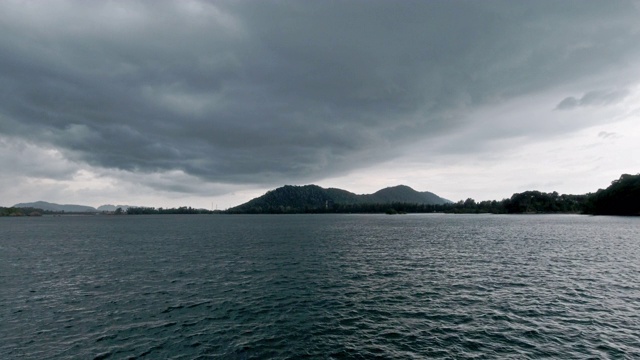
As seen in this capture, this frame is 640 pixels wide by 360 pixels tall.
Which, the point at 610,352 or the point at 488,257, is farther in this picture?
the point at 488,257

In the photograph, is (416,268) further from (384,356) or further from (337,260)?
(384,356)

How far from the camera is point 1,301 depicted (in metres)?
41.7

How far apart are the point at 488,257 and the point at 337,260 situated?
35819mm

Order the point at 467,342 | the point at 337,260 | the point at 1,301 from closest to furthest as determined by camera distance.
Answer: the point at 467,342 → the point at 1,301 → the point at 337,260

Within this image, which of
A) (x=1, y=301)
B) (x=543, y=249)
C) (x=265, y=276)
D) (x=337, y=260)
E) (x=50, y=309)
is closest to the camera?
(x=50, y=309)

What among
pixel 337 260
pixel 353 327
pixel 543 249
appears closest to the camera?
pixel 353 327

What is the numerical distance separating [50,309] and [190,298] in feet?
53.0

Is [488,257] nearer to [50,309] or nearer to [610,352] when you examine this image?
[610,352]

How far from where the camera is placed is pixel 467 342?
27.9 meters

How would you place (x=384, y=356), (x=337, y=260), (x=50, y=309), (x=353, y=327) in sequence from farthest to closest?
1. (x=337, y=260)
2. (x=50, y=309)
3. (x=353, y=327)
4. (x=384, y=356)

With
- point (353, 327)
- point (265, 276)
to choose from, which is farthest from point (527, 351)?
point (265, 276)

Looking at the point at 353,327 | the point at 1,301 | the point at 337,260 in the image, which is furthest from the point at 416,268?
the point at 1,301

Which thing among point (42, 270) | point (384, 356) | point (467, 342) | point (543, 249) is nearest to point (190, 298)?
point (384, 356)

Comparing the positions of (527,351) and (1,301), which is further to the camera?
(1,301)
